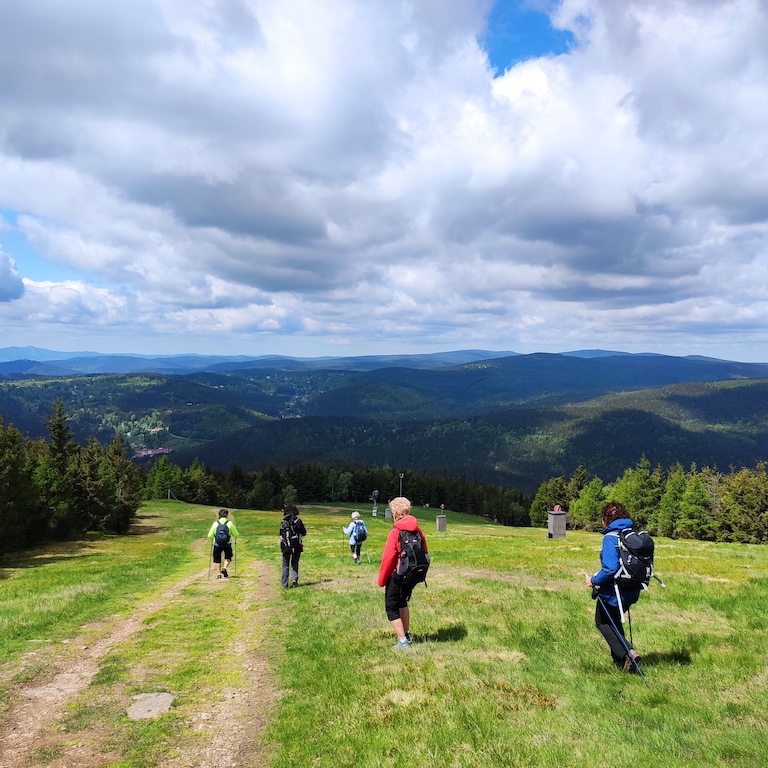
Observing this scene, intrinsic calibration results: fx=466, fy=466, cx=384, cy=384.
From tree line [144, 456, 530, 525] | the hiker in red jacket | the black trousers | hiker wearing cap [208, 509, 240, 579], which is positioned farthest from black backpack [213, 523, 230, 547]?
tree line [144, 456, 530, 525]

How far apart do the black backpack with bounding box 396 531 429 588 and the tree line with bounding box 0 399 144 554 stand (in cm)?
4249

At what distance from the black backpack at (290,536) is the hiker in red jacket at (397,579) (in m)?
7.80

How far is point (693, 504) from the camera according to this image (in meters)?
83.5

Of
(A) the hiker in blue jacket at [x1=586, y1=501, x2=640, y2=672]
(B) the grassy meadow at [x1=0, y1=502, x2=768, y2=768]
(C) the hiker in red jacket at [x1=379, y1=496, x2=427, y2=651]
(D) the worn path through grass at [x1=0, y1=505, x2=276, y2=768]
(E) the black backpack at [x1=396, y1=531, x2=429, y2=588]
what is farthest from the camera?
(C) the hiker in red jacket at [x1=379, y1=496, x2=427, y2=651]

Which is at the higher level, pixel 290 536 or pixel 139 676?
pixel 290 536

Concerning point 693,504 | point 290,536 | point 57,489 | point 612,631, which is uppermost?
point 612,631

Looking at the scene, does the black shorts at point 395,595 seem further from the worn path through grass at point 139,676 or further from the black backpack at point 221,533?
the black backpack at point 221,533

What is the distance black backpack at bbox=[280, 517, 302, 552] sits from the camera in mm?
17188

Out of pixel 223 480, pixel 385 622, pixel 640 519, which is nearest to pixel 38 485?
pixel 385 622

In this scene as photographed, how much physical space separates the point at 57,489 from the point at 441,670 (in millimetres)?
52278

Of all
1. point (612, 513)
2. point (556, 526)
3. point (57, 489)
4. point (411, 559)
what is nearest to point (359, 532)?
point (411, 559)

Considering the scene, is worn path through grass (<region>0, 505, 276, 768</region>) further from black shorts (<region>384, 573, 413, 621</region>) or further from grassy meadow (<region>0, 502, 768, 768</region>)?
black shorts (<region>384, 573, 413, 621</region>)

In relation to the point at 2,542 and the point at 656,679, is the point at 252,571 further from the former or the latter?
the point at 2,542

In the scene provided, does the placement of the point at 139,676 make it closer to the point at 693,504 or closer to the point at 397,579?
the point at 397,579
